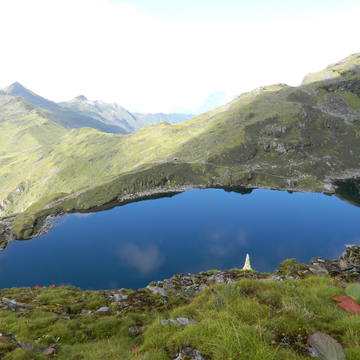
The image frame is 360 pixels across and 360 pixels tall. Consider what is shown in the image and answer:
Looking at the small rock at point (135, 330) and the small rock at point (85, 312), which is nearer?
the small rock at point (135, 330)

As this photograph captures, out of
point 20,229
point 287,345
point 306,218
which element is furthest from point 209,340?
point 20,229

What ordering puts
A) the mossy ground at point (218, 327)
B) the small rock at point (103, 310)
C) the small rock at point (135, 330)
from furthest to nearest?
the small rock at point (103, 310) < the small rock at point (135, 330) < the mossy ground at point (218, 327)

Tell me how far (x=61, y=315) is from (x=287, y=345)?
15789mm

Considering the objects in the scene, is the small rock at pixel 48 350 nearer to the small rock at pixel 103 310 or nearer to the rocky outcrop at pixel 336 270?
the small rock at pixel 103 310

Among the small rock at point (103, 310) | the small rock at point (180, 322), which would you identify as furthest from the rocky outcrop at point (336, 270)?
the small rock at point (103, 310)

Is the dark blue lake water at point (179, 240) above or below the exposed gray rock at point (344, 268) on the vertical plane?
below

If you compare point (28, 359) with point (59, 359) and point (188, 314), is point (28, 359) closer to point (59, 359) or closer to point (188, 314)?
point (59, 359)

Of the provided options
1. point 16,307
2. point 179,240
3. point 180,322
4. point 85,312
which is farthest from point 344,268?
point 179,240

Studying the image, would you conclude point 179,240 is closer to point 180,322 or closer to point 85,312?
point 85,312

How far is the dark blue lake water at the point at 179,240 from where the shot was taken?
97.8m

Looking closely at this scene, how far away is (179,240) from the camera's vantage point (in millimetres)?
119875

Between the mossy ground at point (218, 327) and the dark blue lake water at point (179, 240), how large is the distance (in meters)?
79.9

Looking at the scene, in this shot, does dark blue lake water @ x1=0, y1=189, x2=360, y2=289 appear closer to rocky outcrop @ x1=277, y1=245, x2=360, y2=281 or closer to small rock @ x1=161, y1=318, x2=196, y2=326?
rocky outcrop @ x1=277, y1=245, x2=360, y2=281

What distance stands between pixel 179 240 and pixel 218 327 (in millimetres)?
116340
